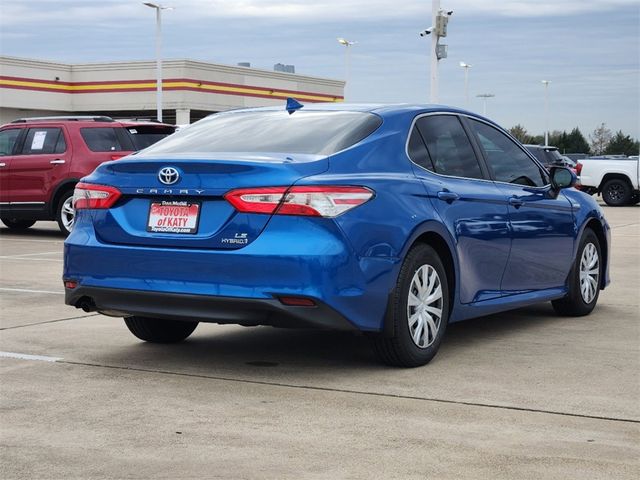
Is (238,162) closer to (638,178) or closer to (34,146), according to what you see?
(34,146)

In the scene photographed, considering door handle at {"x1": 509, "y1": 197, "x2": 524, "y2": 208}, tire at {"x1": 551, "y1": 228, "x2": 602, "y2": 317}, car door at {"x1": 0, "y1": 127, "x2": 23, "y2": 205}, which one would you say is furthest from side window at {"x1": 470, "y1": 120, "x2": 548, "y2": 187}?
car door at {"x1": 0, "y1": 127, "x2": 23, "y2": 205}

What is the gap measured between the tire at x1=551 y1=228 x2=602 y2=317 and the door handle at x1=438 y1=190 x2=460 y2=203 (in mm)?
2104

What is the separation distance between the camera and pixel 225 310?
20.7 feet

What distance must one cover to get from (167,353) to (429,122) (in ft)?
7.23

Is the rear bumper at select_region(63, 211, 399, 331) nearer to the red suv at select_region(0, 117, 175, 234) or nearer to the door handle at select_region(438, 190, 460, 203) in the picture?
the door handle at select_region(438, 190, 460, 203)

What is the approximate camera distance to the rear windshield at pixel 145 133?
61.9ft

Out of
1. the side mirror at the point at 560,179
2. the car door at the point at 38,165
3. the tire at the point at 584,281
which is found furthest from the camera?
the car door at the point at 38,165

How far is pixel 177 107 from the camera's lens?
5453 cm

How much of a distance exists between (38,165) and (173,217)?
12.7 m

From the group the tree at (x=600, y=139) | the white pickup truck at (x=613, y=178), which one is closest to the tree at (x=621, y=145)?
the tree at (x=600, y=139)

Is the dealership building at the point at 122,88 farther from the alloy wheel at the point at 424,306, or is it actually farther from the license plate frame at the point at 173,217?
the license plate frame at the point at 173,217

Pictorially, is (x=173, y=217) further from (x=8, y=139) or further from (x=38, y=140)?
(x=8, y=139)

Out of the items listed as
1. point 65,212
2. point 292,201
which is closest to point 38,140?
point 65,212

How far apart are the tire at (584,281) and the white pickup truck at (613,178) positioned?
81.8 ft
